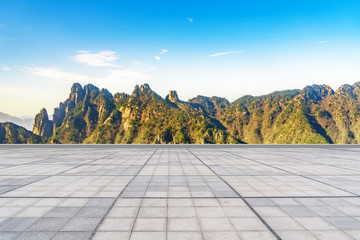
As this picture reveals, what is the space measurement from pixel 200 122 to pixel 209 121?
107 ft

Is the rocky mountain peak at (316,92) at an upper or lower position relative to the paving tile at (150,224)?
upper

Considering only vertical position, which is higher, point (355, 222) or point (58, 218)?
point (58, 218)

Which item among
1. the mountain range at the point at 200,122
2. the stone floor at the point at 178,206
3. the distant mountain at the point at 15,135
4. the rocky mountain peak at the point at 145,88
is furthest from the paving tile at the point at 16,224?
the rocky mountain peak at the point at 145,88

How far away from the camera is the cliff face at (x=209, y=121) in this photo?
397 ft

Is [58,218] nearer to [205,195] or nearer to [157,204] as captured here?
[157,204]

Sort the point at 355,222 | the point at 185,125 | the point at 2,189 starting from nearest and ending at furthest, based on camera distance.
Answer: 1. the point at 355,222
2. the point at 2,189
3. the point at 185,125

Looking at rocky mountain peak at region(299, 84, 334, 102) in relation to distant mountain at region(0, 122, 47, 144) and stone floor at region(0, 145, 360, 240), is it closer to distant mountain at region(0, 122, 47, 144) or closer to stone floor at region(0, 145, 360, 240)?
stone floor at region(0, 145, 360, 240)

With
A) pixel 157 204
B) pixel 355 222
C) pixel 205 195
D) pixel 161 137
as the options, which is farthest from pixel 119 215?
pixel 161 137

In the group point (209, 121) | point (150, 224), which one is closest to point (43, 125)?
point (209, 121)

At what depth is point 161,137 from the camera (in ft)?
379

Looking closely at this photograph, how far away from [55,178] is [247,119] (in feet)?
608

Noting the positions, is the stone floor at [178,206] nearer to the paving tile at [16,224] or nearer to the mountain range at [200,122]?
the paving tile at [16,224]

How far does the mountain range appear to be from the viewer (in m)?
121

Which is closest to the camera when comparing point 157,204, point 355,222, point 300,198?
point 355,222
